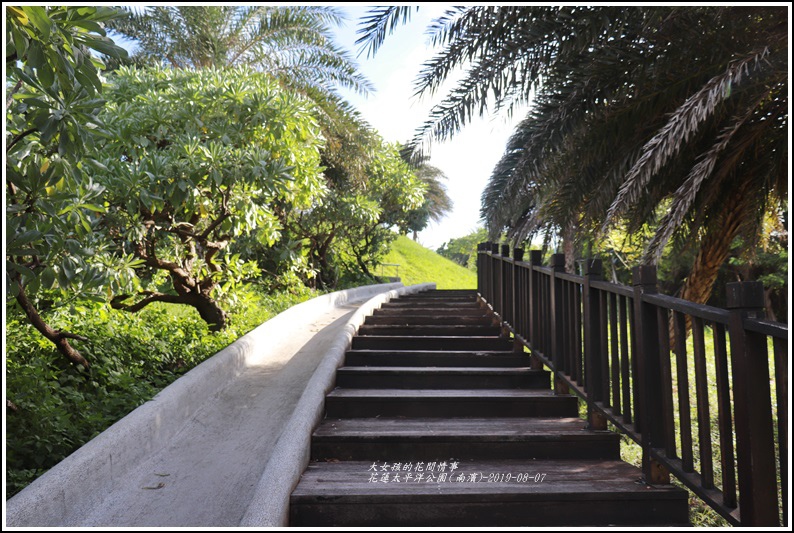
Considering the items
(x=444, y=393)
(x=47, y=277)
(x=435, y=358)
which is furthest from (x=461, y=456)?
(x=47, y=277)

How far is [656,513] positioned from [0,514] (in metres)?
3.25

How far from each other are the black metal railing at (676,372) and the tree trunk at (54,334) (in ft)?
12.7

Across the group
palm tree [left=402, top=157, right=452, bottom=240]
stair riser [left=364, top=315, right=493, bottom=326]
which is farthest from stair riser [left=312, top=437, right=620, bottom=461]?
palm tree [left=402, top=157, right=452, bottom=240]

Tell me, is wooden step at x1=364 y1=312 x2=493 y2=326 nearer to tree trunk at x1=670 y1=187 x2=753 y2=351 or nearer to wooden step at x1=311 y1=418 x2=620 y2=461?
tree trunk at x1=670 y1=187 x2=753 y2=351

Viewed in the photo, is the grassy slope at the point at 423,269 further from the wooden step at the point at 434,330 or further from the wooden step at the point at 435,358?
the wooden step at the point at 435,358

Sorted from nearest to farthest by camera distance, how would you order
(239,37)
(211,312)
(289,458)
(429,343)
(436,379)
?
(289,458)
(436,379)
(429,343)
(211,312)
(239,37)

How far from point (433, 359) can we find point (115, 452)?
3006 millimetres

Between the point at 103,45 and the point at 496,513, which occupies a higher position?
the point at 103,45

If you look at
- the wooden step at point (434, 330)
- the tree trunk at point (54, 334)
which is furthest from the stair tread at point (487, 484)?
the wooden step at point (434, 330)

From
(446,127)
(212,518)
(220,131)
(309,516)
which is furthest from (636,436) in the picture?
(220,131)

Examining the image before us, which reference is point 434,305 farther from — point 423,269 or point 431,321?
point 423,269

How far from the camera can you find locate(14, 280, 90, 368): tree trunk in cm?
425

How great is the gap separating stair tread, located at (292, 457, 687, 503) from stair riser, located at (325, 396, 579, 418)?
74 cm

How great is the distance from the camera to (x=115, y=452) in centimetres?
368
